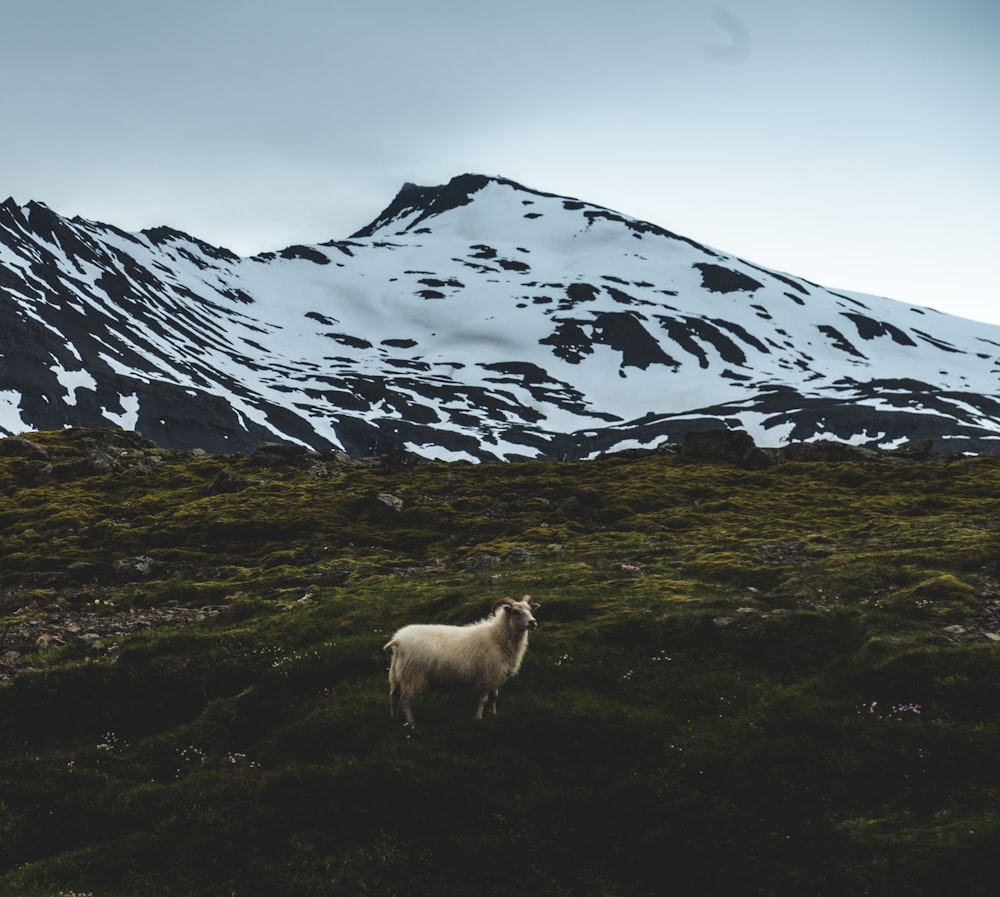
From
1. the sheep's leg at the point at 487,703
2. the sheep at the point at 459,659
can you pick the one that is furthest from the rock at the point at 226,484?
the sheep's leg at the point at 487,703

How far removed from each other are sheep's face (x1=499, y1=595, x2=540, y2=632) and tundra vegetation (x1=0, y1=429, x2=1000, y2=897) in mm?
1683

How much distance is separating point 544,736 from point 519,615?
2.67 meters

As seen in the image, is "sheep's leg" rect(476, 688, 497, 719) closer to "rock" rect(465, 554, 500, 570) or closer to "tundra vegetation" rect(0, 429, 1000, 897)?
"tundra vegetation" rect(0, 429, 1000, 897)

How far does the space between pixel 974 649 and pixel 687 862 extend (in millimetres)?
8842

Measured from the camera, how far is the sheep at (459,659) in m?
16.6

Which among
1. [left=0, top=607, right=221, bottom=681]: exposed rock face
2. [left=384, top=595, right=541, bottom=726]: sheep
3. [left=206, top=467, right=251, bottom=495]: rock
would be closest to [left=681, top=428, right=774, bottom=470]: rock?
[left=206, top=467, right=251, bottom=495]: rock

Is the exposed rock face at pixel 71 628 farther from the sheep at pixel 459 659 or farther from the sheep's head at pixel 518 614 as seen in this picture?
the sheep's head at pixel 518 614

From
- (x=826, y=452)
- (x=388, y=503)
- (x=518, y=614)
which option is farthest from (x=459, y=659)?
(x=826, y=452)

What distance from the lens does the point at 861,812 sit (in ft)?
41.6

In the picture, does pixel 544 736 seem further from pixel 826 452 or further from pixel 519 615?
pixel 826 452

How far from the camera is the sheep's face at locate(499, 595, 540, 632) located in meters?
17.0

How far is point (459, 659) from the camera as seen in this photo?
16781 mm

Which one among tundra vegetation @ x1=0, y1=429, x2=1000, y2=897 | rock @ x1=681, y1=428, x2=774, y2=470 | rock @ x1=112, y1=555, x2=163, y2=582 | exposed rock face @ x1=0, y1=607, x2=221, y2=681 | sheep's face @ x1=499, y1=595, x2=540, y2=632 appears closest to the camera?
tundra vegetation @ x1=0, y1=429, x2=1000, y2=897

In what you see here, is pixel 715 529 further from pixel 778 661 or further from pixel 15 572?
pixel 15 572
